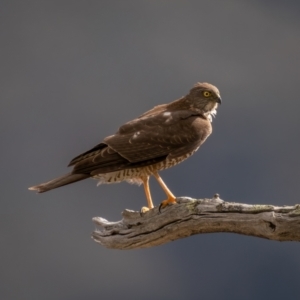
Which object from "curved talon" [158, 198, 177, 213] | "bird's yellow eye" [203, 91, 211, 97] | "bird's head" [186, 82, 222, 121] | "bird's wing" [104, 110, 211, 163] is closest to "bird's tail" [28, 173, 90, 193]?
"bird's wing" [104, 110, 211, 163]

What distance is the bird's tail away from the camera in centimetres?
734

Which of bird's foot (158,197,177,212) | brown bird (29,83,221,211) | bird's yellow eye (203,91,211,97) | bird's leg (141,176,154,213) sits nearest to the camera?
bird's foot (158,197,177,212)

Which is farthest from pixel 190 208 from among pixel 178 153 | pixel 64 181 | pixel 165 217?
pixel 64 181

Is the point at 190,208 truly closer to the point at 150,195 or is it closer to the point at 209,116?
the point at 150,195

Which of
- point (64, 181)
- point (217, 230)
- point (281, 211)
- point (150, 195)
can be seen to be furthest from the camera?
point (150, 195)

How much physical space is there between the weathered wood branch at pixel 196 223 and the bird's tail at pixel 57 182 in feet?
2.43

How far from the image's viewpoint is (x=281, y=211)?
6398 mm

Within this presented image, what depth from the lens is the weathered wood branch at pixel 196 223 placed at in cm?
638

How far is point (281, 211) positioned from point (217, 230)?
0.74 meters

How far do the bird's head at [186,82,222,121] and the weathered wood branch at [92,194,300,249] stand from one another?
1353mm

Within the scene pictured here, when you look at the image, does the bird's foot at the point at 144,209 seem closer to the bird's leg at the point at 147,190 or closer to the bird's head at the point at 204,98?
the bird's leg at the point at 147,190

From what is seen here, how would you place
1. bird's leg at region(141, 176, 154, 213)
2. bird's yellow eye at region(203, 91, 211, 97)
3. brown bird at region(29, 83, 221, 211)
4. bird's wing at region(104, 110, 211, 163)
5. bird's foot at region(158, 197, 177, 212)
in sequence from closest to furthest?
bird's foot at region(158, 197, 177, 212), brown bird at region(29, 83, 221, 211), bird's wing at region(104, 110, 211, 163), bird's leg at region(141, 176, 154, 213), bird's yellow eye at region(203, 91, 211, 97)

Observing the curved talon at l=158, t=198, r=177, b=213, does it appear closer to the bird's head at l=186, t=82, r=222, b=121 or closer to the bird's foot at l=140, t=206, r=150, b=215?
the bird's foot at l=140, t=206, r=150, b=215

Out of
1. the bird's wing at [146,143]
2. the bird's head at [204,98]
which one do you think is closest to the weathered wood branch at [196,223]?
the bird's wing at [146,143]
